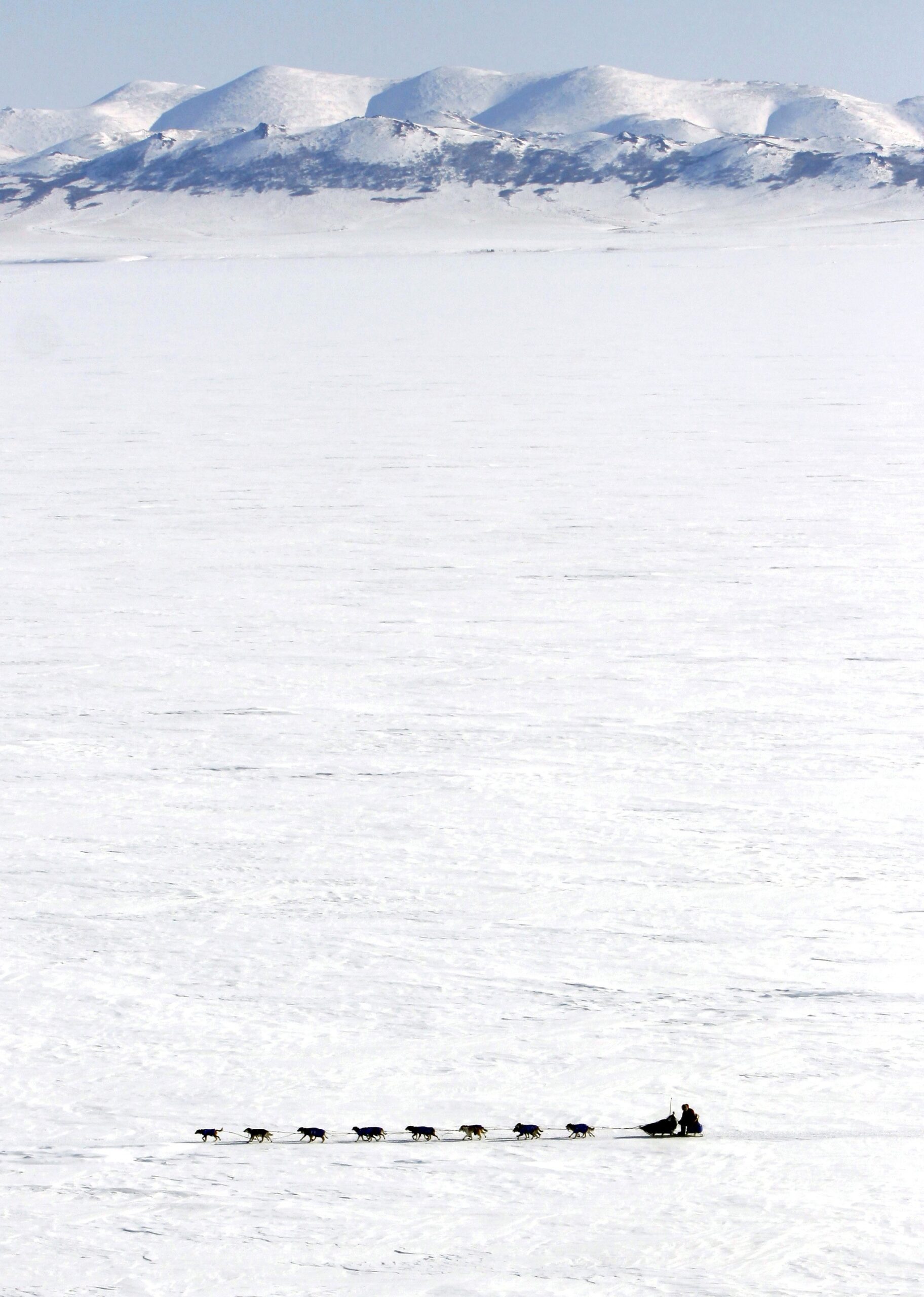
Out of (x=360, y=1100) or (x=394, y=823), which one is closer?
(x=360, y=1100)

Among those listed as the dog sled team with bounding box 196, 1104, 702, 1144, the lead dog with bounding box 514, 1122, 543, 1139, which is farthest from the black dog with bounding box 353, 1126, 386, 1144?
the lead dog with bounding box 514, 1122, 543, 1139

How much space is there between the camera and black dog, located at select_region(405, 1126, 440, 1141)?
2654 mm

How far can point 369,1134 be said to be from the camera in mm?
2660

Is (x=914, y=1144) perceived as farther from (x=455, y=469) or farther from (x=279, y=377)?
(x=279, y=377)

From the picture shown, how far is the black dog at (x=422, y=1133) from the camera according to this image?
265 centimetres

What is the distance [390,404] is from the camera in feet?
43.9

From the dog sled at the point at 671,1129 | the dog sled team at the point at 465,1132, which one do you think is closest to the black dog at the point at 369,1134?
the dog sled team at the point at 465,1132

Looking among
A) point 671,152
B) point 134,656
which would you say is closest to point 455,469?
point 134,656

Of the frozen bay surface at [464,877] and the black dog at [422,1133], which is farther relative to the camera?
the black dog at [422,1133]

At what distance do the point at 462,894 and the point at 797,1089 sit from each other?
1064 mm

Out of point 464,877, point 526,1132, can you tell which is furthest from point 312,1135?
point 464,877

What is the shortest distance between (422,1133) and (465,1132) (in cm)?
8

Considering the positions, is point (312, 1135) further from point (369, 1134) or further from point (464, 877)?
point (464, 877)

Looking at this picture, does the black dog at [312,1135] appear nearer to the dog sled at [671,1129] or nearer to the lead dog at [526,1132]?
the lead dog at [526,1132]
